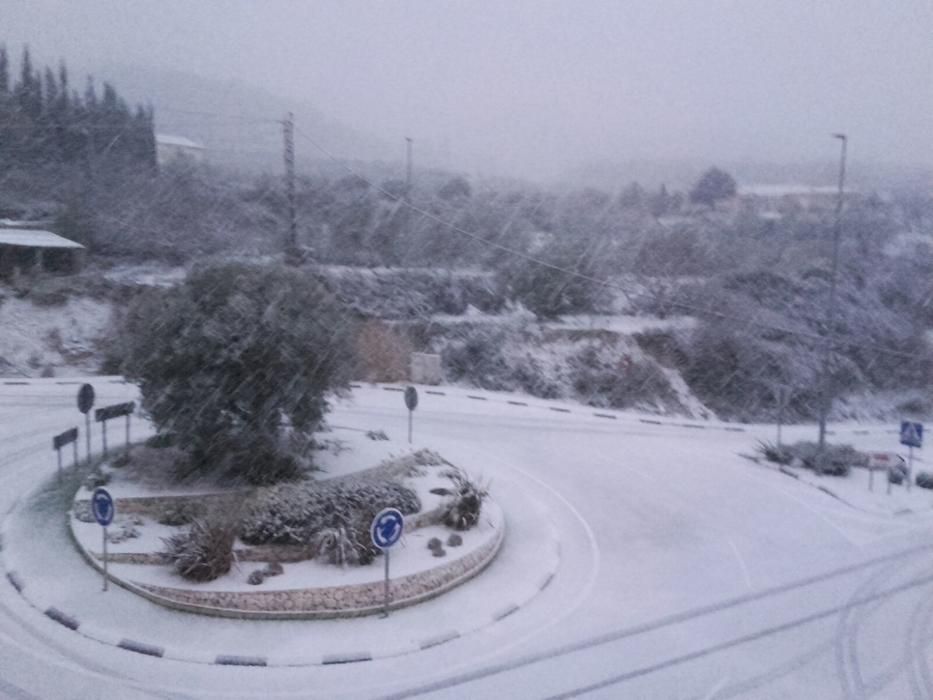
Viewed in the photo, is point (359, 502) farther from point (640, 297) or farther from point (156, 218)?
point (156, 218)

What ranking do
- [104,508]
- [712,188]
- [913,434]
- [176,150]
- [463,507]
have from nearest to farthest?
1. [104,508]
2. [463,507]
3. [913,434]
4. [176,150]
5. [712,188]

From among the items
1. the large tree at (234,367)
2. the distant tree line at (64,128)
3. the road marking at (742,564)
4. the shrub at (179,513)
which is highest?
the distant tree line at (64,128)

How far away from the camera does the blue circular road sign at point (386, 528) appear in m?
8.52

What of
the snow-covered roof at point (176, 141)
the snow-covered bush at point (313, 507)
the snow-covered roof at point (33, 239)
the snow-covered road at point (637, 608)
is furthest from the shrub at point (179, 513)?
the snow-covered roof at point (176, 141)

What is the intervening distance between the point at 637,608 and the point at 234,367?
6.70 m

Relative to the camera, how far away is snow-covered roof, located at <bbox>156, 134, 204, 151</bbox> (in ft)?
168

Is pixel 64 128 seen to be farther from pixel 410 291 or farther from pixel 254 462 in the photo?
pixel 254 462

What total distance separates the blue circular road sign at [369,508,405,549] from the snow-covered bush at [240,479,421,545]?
1.35 meters

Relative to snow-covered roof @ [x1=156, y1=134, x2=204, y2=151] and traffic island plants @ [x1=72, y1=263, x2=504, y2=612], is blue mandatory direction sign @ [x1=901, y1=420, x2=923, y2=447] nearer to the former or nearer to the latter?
traffic island plants @ [x1=72, y1=263, x2=504, y2=612]

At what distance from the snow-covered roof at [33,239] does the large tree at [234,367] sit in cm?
1697

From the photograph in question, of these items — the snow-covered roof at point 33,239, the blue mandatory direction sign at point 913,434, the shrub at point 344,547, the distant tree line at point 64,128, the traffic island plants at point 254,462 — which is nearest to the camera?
the shrub at point 344,547

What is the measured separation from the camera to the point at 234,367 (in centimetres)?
1210

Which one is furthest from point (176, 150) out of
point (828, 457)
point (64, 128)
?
point (828, 457)

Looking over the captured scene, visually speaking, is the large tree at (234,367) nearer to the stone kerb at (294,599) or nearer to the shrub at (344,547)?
the shrub at (344,547)
